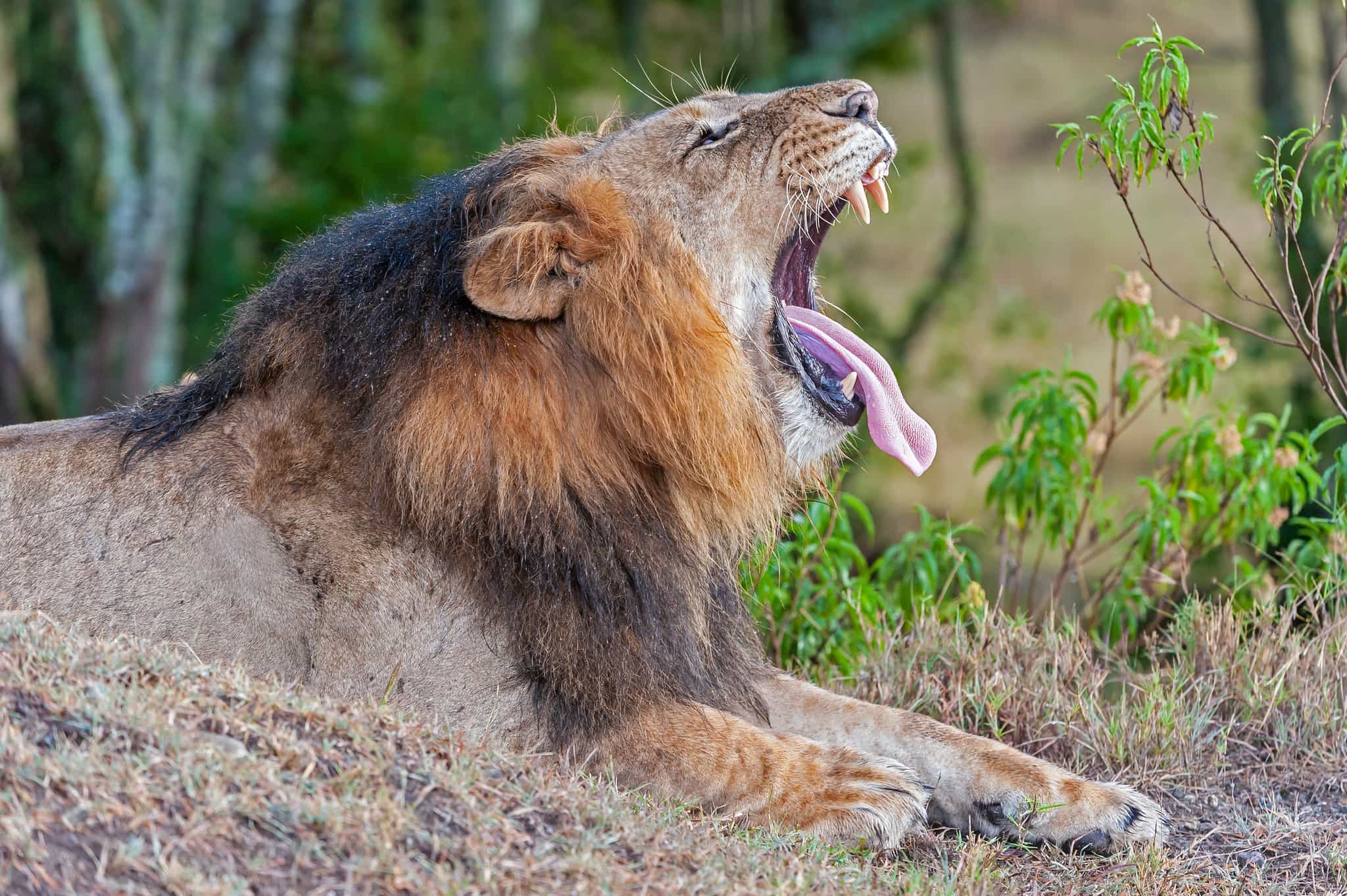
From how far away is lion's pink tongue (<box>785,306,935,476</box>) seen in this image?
3.83m

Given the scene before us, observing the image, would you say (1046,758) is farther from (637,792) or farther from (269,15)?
(269,15)

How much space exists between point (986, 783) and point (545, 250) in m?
1.57

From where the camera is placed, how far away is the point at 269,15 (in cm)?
1434

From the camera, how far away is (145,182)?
1249 cm

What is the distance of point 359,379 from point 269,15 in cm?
1180

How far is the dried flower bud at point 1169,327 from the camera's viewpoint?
5062mm

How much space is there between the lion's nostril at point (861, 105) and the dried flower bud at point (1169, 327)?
157cm

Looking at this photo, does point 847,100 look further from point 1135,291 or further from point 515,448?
point 1135,291

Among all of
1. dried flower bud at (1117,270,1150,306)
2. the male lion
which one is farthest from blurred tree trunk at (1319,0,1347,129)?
the male lion

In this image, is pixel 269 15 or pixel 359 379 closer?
pixel 359 379

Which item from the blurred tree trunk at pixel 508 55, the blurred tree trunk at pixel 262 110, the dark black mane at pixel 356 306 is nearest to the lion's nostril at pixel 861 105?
the dark black mane at pixel 356 306

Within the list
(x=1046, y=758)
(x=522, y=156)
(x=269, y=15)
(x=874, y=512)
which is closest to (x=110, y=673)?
(x=522, y=156)

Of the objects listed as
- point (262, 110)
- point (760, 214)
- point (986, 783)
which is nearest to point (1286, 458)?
point (986, 783)

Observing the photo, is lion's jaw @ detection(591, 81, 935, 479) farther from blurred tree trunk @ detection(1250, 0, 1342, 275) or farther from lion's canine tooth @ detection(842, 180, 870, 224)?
blurred tree trunk @ detection(1250, 0, 1342, 275)
